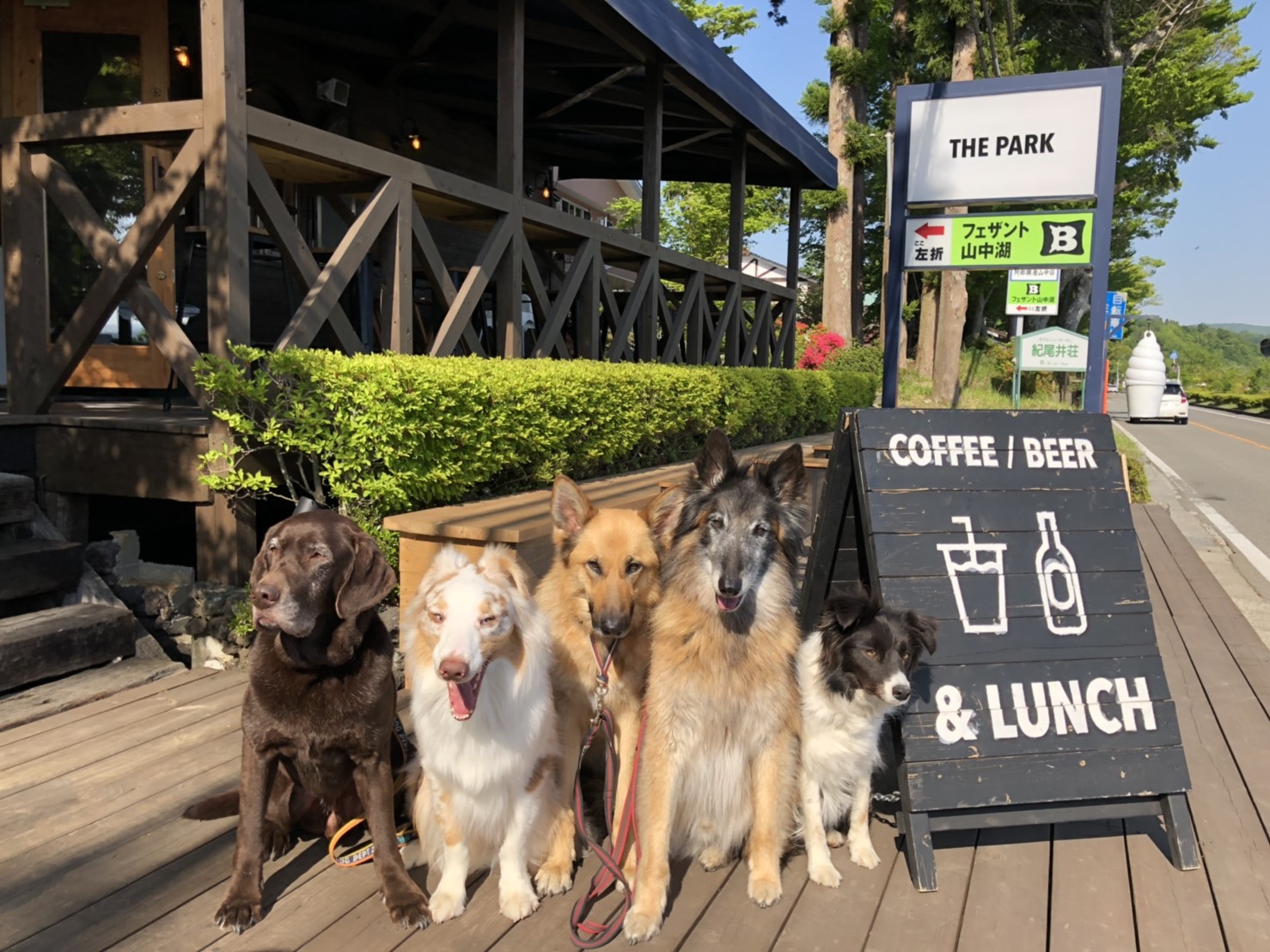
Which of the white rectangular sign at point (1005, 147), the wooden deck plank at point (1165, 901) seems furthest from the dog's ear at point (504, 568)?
the white rectangular sign at point (1005, 147)

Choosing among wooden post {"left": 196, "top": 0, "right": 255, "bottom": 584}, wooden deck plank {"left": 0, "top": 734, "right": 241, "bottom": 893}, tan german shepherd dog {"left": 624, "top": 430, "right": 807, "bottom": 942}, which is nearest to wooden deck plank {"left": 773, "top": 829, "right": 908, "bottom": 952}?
tan german shepherd dog {"left": 624, "top": 430, "right": 807, "bottom": 942}

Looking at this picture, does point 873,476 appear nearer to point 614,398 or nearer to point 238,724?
point 238,724

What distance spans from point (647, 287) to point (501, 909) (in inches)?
332

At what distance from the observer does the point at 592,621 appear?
2.89 metres

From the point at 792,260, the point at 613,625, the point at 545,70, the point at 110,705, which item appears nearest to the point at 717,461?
the point at 613,625

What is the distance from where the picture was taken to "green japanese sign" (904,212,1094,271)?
6.30 m

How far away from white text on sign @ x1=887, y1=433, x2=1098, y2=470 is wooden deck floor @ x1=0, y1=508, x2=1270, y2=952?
4.65ft

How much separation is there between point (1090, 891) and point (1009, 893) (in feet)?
0.91

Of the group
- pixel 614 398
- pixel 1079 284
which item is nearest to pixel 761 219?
pixel 1079 284

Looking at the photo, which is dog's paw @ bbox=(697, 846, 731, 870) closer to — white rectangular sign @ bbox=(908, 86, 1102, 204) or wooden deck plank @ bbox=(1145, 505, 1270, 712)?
wooden deck plank @ bbox=(1145, 505, 1270, 712)

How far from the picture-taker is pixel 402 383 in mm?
4684

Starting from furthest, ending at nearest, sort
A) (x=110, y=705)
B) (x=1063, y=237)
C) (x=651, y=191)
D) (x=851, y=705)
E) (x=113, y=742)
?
(x=651, y=191) → (x=1063, y=237) → (x=110, y=705) → (x=113, y=742) → (x=851, y=705)

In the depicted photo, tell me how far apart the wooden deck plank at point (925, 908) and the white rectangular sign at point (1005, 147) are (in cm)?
510

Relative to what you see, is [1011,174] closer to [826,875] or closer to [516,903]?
[826,875]
